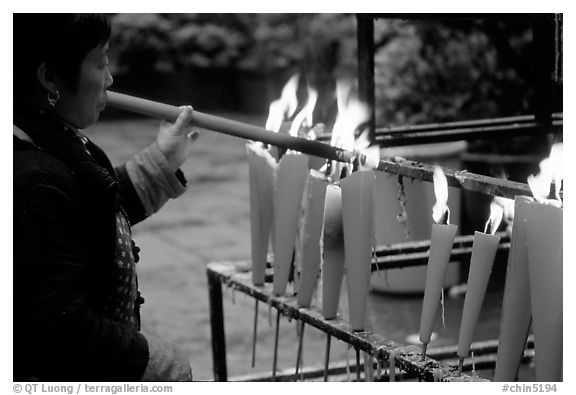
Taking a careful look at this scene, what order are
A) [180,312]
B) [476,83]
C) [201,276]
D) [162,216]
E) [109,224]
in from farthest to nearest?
[162,216]
[476,83]
[201,276]
[180,312]
[109,224]

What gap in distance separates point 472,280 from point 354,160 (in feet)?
1.38

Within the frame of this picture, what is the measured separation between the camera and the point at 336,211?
1974mm

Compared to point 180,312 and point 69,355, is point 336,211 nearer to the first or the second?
point 69,355

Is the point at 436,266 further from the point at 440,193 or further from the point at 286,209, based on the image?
the point at 286,209

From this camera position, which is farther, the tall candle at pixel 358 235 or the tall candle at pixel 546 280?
the tall candle at pixel 358 235

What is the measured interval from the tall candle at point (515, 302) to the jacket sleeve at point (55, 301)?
76cm

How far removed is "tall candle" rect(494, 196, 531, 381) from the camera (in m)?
1.56

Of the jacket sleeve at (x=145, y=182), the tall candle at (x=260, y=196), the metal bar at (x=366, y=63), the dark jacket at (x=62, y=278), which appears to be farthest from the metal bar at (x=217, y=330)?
the dark jacket at (x=62, y=278)

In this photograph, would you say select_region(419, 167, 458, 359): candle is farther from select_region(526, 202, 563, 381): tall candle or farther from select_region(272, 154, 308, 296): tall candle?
select_region(272, 154, 308, 296): tall candle

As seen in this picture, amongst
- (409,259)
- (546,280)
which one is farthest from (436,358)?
(546,280)

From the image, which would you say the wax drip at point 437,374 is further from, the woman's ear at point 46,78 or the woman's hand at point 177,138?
the woman's ear at point 46,78

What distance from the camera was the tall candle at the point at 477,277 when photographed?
1.63 m

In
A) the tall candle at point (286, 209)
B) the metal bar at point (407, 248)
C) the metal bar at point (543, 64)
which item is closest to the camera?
the tall candle at point (286, 209)
